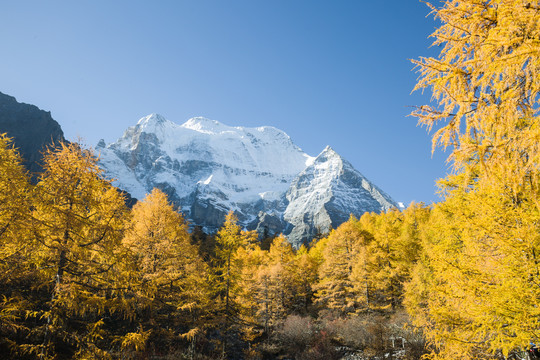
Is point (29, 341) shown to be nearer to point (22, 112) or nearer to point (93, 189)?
point (93, 189)

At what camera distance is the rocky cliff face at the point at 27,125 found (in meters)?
104

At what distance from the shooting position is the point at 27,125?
364ft

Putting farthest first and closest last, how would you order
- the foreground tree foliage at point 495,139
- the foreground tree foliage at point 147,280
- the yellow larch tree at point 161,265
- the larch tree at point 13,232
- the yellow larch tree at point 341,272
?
the yellow larch tree at point 341,272
the yellow larch tree at point 161,265
the foreground tree foliage at point 147,280
the larch tree at point 13,232
the foreground tree foliage at point 495,139

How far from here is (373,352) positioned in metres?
18.5

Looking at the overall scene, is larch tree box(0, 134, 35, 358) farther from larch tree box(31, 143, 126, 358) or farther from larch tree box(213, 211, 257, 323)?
larch tree box(213, 211, 257, 323)

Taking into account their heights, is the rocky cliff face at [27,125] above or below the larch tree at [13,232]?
above

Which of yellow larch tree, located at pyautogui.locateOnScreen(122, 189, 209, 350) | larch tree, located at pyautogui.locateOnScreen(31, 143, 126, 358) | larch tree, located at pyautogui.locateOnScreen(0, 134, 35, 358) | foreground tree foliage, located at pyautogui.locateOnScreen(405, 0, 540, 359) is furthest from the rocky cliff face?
foreground tree foliage, located at pyautogui.locateOnScreen(405, 0, 540, 359)

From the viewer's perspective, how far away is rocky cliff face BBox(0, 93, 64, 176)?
343ft

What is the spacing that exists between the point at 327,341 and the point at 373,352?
3273mm

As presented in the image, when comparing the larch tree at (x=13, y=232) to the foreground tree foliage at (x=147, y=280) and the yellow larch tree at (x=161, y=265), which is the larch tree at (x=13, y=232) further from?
the yellow larch tree at (x=161, y=265)

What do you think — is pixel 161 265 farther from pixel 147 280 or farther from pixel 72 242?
pixel 72 242

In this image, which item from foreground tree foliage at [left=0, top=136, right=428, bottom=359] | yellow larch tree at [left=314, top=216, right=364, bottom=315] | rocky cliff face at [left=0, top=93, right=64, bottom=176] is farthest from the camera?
rocky cliff face at [left=0, top=93, right=64, bottom=176]

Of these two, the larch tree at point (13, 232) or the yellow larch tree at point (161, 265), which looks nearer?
the larch tree at point (13, 232)

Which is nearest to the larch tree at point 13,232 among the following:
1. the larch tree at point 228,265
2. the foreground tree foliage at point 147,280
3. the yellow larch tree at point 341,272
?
the foreground tree foliage at point 147,280
